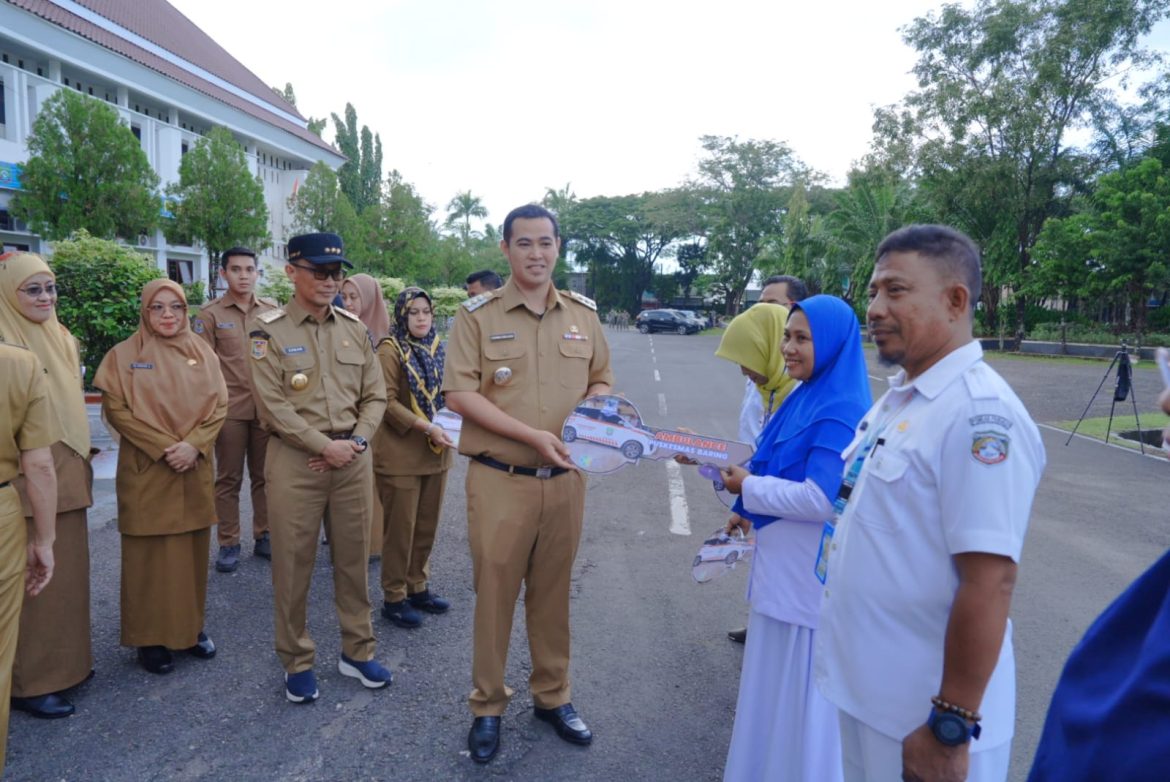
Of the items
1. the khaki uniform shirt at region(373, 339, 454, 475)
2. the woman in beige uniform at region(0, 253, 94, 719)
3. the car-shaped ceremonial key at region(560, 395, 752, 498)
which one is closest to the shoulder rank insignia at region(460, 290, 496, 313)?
the car-shaped ceremonial key at region(560, 395, 752, 498)

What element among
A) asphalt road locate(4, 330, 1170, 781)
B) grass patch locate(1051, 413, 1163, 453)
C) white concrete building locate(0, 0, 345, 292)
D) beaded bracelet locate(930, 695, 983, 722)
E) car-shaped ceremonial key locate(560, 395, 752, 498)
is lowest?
asphalt road locate(4, 330, 1170, 781)

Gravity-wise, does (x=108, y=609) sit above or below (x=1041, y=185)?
below

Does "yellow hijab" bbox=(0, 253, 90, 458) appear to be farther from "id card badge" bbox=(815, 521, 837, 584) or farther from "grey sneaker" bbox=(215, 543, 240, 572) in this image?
"id card badge" bbox=(815, 521, 837, 584)

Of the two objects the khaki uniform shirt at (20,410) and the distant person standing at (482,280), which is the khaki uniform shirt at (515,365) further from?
the distant person standing at (482,280)

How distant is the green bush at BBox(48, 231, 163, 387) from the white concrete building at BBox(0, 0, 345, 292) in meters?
12.2

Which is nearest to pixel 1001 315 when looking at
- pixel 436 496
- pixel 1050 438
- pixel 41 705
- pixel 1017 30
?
pixel 1017 30

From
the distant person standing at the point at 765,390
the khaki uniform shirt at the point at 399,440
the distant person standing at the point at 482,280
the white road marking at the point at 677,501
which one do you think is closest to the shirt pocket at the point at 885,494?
the distant person standing at the point at 765,390

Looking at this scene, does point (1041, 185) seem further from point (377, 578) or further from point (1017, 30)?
point (377, 578)

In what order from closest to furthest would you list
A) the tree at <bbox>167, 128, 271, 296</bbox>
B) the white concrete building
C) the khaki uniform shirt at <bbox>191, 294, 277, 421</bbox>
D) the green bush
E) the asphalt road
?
the asphalt road, the khaki uniform shirt at <bbox>191, 294, 277, 421</bbox>, the green bush, the white concrete building, the tree at <bbox>167, 128, 271, 296</bbox>

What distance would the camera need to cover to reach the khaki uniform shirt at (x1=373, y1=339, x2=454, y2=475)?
13.9 ft

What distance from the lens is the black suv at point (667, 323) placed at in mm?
41031

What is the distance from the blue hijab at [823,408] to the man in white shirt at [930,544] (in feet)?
1.61

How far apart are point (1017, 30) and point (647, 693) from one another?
93.7 ft

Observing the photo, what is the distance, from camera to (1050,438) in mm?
10672
